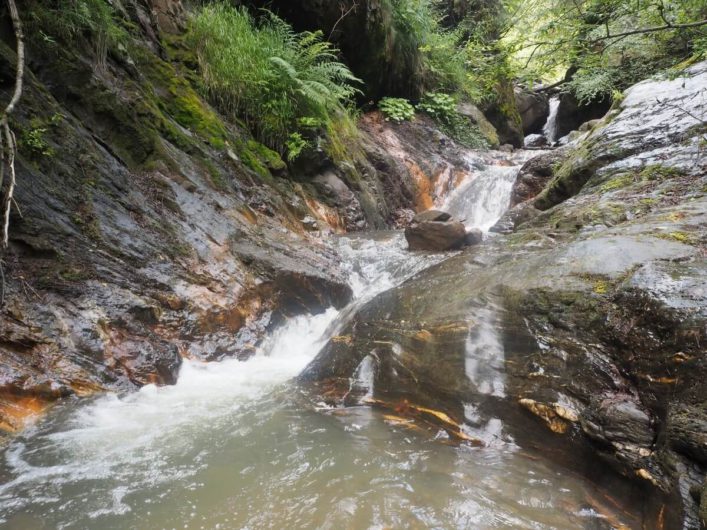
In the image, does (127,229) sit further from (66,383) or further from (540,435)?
(540,435)

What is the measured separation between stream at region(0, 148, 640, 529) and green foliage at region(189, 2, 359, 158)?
215 inches

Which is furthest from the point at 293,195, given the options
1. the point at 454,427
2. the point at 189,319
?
the point at 454,427

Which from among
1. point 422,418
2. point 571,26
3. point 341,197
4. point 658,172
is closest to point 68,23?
point 341,197

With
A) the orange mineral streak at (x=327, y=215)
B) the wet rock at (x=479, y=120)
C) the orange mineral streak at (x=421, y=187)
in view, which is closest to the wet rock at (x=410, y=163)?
the orange mineral streak at (x=421, y=187)

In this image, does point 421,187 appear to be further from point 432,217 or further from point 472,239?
point 472,239

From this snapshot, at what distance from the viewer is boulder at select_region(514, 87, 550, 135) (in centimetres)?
1794

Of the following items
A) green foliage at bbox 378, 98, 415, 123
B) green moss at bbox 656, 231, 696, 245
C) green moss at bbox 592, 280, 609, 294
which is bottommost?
green moss at bbox 592, 280, 609, 294

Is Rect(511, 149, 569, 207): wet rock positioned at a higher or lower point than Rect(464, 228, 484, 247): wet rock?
higher

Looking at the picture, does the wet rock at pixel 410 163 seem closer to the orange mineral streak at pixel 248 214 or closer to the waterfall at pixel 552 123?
the orange mineral streak at pixel 248 214

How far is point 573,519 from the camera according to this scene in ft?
6.64

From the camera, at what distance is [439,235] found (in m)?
6.85

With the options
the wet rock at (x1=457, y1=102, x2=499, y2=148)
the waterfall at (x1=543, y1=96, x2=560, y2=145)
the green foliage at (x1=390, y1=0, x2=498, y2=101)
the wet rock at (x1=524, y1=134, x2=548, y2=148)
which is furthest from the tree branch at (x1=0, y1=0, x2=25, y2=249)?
the waterfall at (x1=543, y1=96, x2=560, y2=145)

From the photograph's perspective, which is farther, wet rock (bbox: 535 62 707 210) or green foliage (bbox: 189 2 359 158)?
green foliage (bbox: 189 2 359 158)

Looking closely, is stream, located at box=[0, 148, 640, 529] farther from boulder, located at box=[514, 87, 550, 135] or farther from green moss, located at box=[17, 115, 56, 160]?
boulder, located at box=[514, 87, 550, 135]
